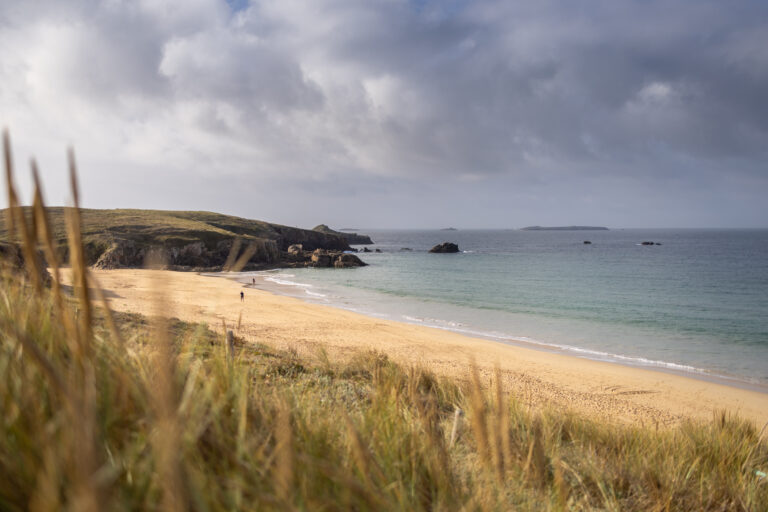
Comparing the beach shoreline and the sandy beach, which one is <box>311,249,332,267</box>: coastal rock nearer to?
the beach shoreline

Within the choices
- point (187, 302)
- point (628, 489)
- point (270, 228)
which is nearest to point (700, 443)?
point (628, 489)

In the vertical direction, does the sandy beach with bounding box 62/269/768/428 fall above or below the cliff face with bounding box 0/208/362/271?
below

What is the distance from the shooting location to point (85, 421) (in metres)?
0.84

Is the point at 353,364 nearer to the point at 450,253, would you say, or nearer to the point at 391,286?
the point at 391,286

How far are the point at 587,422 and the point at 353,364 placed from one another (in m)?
4.30

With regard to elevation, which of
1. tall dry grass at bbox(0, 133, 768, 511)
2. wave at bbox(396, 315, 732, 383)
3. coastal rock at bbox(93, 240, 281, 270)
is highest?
coastal rock at bbox(93, 240, 281, 270)

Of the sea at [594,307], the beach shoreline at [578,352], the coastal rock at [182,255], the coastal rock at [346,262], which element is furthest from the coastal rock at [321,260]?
the beach shoreline at [578,352]

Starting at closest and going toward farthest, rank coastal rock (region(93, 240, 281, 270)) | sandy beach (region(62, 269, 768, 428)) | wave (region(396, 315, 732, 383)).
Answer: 1. sandy beach (region(62, 269, 768, 428))
2. wave (region(396, 315, 732, 383))
3. coastal rock (region(93, 240, 281, 270))

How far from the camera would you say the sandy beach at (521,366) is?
36.5 ft

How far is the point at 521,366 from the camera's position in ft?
49.1

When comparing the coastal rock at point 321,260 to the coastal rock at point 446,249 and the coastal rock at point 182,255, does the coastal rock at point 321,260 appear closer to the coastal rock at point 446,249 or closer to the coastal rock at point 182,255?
the coastal rock at point 182,255

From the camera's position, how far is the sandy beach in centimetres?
1113

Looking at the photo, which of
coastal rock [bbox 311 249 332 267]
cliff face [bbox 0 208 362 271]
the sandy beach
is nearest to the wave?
the sandy beach

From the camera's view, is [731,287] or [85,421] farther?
[731,287]
